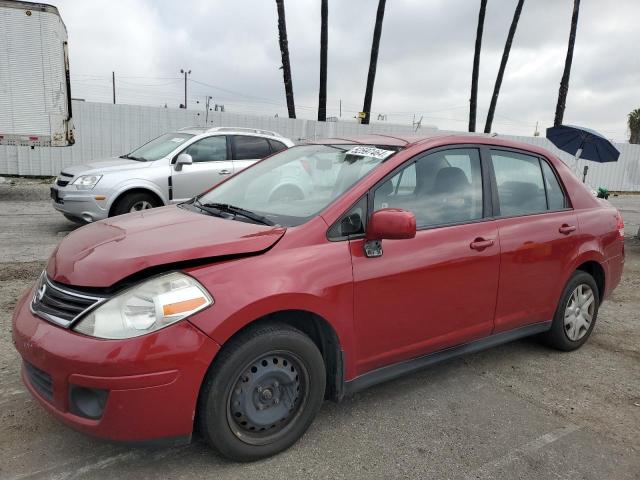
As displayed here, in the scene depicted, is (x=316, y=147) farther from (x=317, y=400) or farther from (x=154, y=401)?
(x=154, y=401)

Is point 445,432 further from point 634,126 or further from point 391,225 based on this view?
point 634,126

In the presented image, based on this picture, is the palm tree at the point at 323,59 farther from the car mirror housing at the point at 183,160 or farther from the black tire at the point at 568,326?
the black tire at the point at 568,326

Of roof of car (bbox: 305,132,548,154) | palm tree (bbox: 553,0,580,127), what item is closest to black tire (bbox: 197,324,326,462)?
roof of car (bbox: 305,132,548,154)

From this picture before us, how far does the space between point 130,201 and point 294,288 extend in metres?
5.93

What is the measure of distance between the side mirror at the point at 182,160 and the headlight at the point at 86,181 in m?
1.12

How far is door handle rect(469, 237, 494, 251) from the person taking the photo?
3324 mm

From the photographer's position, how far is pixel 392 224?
8.91 feet

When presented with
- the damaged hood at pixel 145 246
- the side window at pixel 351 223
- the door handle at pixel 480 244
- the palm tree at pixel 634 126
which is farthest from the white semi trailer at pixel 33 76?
the palm tree at pixel 634 126

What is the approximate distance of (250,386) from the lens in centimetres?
253

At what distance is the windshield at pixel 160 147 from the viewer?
843cm

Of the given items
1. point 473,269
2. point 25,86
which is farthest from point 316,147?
point 25,86

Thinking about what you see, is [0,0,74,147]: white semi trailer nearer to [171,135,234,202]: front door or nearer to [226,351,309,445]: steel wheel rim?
[171,135,234,202]: front door

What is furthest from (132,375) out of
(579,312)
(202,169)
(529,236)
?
(202,169)

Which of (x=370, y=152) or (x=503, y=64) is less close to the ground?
(x=503, y=64)
